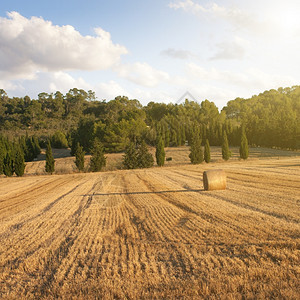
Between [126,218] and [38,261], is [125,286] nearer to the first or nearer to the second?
[38,261]

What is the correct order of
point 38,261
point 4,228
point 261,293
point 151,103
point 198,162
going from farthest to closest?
point 151,103, point 198,162, point 4,228, point 38,261, point 261,293

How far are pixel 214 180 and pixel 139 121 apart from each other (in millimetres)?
62657

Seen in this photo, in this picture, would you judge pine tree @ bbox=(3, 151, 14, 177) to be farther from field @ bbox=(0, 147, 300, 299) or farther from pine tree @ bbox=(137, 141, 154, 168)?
field @ bbox=(0, 147, 300, 299)

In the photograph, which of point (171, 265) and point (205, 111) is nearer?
point (171, 265)

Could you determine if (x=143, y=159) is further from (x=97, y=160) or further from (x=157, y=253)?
(x=157, y=253)

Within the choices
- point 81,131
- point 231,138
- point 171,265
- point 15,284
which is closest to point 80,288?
point 15,284

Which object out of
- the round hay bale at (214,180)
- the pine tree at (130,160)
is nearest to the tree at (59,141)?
the pine tree at (130,160)

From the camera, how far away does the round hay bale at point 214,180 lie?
1296 centimetres

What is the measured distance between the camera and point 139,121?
74.4 metres

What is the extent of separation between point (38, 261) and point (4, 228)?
11.9ft

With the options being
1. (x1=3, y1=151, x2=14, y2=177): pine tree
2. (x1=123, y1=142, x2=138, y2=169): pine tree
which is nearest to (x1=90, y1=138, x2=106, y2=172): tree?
(x1=123, y1=142, x2=138, y2=169): pine tree

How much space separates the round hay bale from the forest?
3316cm

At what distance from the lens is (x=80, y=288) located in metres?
3.92

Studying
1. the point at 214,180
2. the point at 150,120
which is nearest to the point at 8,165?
the point at 214,180
